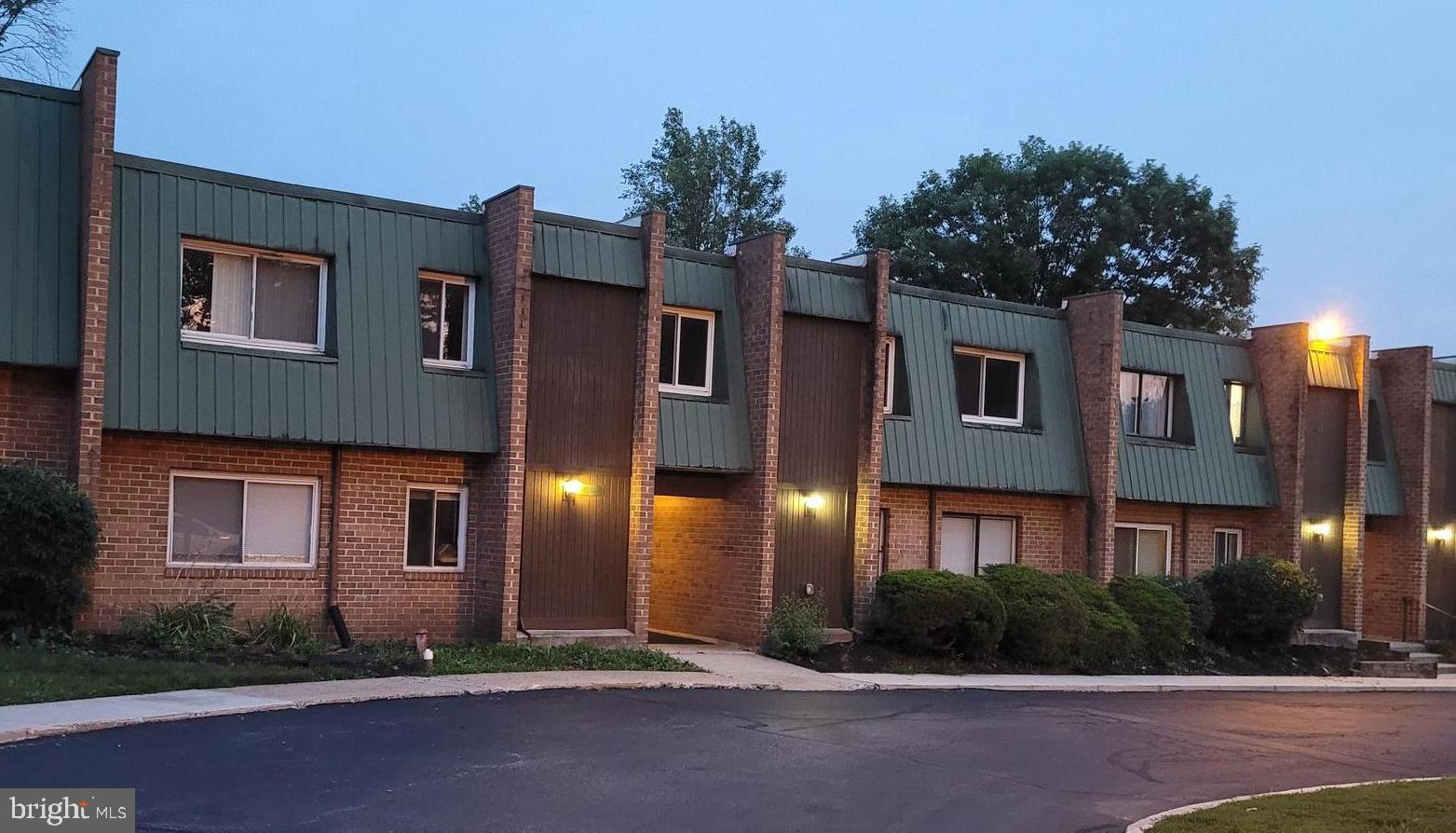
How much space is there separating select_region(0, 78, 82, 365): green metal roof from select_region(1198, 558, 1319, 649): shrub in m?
19.5

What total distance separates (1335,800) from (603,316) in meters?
12.5

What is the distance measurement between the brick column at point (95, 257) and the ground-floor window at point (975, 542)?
14.2 m

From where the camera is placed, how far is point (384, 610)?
1923cm

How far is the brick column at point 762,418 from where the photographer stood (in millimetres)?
21938

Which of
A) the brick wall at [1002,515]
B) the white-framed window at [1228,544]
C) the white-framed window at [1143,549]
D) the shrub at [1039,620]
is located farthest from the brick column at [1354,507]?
the shrub at [1039,620]

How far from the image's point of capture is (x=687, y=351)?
73.6ft

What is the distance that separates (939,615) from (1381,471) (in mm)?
14389

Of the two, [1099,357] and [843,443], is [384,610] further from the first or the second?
[1099,357]

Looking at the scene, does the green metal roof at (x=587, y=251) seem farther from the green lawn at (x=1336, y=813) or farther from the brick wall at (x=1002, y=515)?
the green lawn at (x=1336, y=813)

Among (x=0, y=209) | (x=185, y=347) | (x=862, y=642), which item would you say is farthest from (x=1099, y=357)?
(x=0, y=209)

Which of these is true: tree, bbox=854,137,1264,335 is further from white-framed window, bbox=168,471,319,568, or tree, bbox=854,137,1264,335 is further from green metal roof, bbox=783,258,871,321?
white-framed window, bbox=168,471,319,568

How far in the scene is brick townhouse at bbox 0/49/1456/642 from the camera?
17.3 meters

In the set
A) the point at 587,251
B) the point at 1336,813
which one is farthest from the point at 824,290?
the point at 1336,813

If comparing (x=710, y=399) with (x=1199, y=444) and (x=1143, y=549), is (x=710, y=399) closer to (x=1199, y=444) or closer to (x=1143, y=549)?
(x=1143, y=549)
